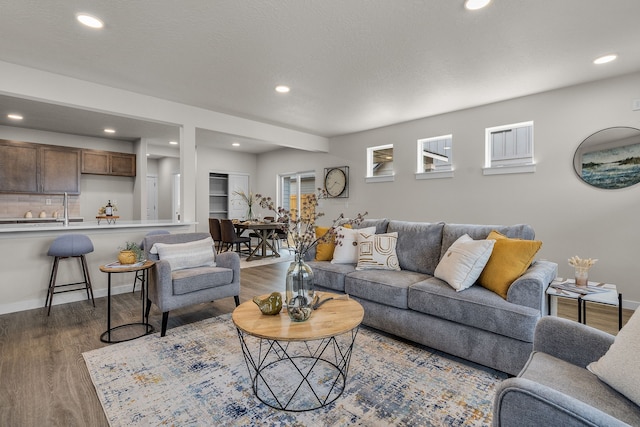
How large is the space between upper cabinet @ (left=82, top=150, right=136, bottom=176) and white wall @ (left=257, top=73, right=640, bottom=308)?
5141 mm

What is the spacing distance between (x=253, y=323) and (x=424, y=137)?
4.44m

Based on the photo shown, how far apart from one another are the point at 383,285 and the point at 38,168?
20.4 ft

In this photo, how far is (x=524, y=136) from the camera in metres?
4.23

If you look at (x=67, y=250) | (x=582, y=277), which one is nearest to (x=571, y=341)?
(x=582, y=277)

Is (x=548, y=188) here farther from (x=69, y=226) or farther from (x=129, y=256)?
(x=69, y=226)

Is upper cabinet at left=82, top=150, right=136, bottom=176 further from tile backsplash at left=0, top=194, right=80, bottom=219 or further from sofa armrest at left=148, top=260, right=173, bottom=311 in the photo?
sofa armrest at left=148, top=260, right=173, bottom=311

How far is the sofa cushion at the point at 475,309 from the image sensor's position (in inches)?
76.5

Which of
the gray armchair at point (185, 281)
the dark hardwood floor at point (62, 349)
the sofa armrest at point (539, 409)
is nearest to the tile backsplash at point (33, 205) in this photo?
the dark hardwood floor at point (62, 349)

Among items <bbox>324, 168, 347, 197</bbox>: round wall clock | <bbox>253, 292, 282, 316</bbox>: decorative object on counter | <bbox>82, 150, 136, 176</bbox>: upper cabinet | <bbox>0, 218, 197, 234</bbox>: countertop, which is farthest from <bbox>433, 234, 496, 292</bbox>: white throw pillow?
<bbox>82, 150, 136, 176</bbox>: upper cabinet

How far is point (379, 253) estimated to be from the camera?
10.1ft

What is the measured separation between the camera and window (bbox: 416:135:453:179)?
16.1ft

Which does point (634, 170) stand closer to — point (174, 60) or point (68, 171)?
point (174, 60)

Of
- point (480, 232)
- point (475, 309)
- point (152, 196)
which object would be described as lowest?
point (475, 309)

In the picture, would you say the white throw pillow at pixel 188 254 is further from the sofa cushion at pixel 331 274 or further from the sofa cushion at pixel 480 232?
the sofa cushion at pixel 480 232
